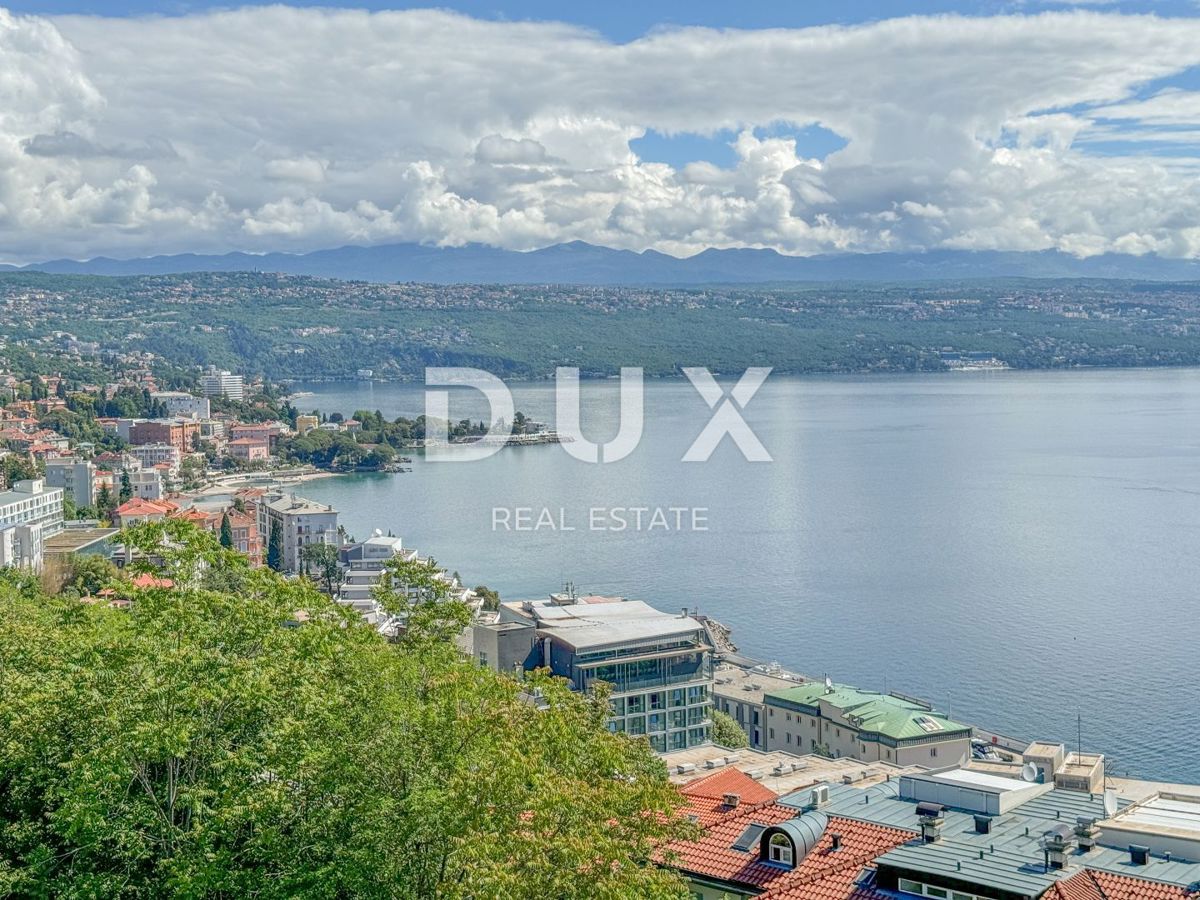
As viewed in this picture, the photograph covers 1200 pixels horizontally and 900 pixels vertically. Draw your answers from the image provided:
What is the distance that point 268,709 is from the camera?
376cm

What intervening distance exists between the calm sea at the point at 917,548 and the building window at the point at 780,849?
26.0 feet

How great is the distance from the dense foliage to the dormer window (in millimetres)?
482

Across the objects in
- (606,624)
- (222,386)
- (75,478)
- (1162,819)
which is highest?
(1162,819)

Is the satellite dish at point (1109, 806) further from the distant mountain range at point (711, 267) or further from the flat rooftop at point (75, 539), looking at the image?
the distant mountain range at point (711, 267)

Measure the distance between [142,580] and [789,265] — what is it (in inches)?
7236

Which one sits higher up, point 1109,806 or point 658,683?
point 1109,806

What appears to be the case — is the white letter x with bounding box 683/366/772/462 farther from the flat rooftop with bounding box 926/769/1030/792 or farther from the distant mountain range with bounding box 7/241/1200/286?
the distant mountain range with bounding box 7/241/1200/286

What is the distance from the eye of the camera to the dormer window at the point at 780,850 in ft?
13.3

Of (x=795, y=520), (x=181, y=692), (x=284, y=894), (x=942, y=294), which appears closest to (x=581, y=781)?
(x=284, y=894)

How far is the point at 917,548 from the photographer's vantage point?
73.1ft

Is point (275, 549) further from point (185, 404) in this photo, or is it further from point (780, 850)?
point (185, 404)

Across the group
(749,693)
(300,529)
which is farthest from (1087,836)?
(300,529)

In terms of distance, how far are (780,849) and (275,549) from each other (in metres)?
19.6

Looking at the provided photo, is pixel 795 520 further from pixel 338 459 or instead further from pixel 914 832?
pixel 914 832
